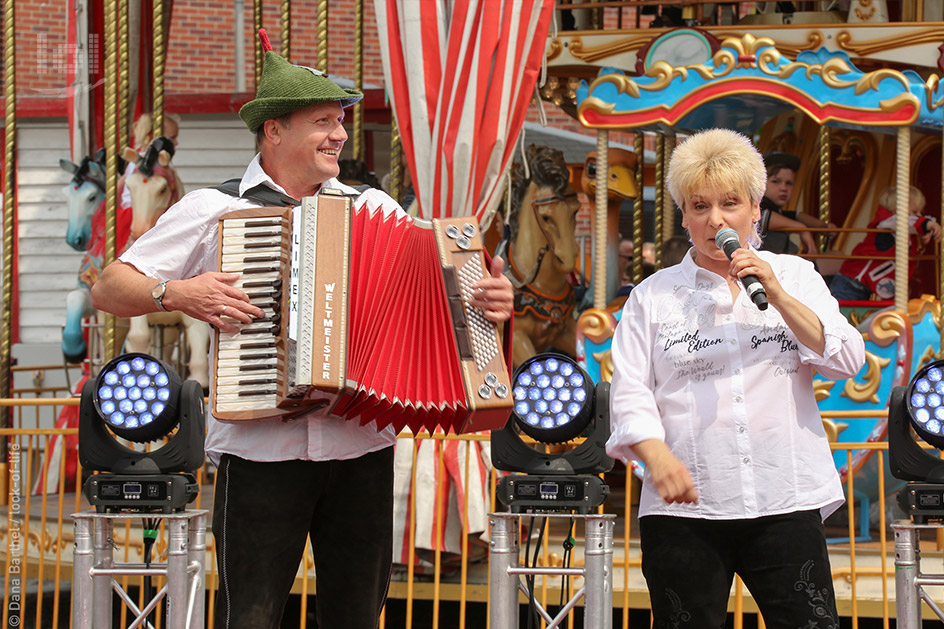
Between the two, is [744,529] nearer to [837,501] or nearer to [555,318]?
[837,501]

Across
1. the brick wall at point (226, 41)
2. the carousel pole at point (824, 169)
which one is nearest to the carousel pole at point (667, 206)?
the carousel pole at point (824, 169)

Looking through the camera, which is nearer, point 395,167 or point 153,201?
point 395,167

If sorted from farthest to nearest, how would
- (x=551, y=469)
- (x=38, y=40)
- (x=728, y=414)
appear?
(x=38, y=40) → (x=551, y=469) → (x=728, y=414)

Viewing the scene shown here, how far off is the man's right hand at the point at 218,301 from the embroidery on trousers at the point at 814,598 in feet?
4.12

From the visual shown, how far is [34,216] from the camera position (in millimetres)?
12891

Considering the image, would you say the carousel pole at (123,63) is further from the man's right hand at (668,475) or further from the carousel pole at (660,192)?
the man's right hand at (668,475)

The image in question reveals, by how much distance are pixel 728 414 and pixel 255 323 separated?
103 centimetres

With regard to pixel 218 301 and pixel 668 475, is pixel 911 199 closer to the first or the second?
pixel 668 475

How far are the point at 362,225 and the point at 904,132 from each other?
373 cm

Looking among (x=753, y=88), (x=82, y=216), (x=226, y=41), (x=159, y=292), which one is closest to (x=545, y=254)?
(x=753, y=88)

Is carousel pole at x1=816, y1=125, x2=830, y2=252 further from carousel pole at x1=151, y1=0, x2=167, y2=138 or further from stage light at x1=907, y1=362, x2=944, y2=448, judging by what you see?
stage light at x1=907, y1=362, x2=944, y2=448

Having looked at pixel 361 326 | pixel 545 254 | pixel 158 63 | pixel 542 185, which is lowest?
pixel 361 326

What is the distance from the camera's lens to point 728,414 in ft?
8.20

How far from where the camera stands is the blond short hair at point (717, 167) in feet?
8.26
